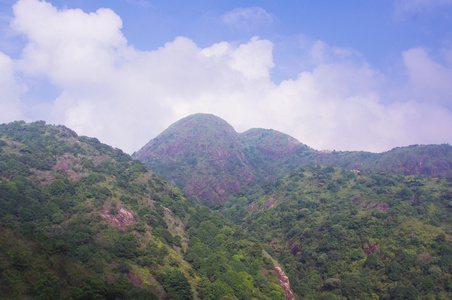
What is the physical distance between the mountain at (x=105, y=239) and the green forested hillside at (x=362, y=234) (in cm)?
1340

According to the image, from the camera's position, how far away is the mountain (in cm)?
2967

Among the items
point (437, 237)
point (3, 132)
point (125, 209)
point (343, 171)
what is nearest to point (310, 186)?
point (343, 171)

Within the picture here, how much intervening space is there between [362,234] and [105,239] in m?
60.2

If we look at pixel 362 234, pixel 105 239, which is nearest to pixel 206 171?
pixel 362 234

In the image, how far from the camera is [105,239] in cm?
4903

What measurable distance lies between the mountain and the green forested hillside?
13398 mm

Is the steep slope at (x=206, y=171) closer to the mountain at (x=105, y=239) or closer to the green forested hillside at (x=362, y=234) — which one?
the green forested hillside at (x=362, y=234)

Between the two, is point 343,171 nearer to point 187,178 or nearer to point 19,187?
point 187,178

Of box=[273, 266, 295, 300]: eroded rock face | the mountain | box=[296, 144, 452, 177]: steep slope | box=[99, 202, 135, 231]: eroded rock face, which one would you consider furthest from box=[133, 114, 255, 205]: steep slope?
box=[99, 202, 135, 231]: eroded rock face

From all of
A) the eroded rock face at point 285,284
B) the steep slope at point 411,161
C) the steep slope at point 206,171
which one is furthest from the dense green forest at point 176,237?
the steep slope at point 206,171

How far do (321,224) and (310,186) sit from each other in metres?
33.1

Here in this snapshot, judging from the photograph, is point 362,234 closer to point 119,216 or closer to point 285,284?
point 285,284

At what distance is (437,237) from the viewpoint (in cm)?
5812

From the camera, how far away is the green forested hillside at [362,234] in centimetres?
5406
